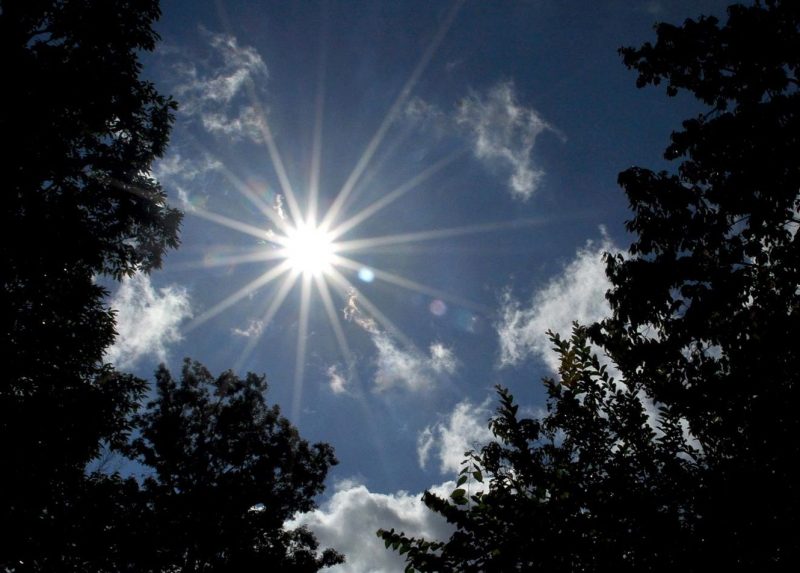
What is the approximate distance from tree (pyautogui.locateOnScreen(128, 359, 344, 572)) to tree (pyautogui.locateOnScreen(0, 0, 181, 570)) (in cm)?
656

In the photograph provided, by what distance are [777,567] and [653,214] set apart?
355 inches

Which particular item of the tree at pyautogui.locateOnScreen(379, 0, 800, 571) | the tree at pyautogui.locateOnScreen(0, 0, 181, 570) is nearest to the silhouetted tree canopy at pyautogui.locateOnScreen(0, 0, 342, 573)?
the tree at pyautogui.locateOnScreen(0, 0, 181, 570)

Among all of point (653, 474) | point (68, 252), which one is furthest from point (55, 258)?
point (653, 474)

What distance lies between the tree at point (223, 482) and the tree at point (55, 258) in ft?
21.5

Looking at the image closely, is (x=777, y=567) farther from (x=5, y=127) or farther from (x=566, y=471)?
(x=5, y=127)

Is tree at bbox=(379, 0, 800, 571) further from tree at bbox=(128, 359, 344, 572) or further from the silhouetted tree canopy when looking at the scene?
tree at bbox=(128, 359, 344, 572)

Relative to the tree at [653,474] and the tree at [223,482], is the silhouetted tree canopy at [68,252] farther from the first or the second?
the tree at [653,474]

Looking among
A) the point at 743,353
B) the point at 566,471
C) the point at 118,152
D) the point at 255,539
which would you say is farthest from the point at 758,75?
the point at 255,539

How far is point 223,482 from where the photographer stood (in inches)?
635

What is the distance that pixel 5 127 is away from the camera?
25.1ft

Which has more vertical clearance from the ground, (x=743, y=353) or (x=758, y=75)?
(x=758, y=75)

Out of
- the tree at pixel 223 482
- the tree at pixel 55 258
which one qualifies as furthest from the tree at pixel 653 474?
the tree at pixel 223 482

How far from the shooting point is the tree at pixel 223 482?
14.4m

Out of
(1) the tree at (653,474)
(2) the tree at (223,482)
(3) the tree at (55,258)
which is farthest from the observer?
(2) the tree at (223,482)
